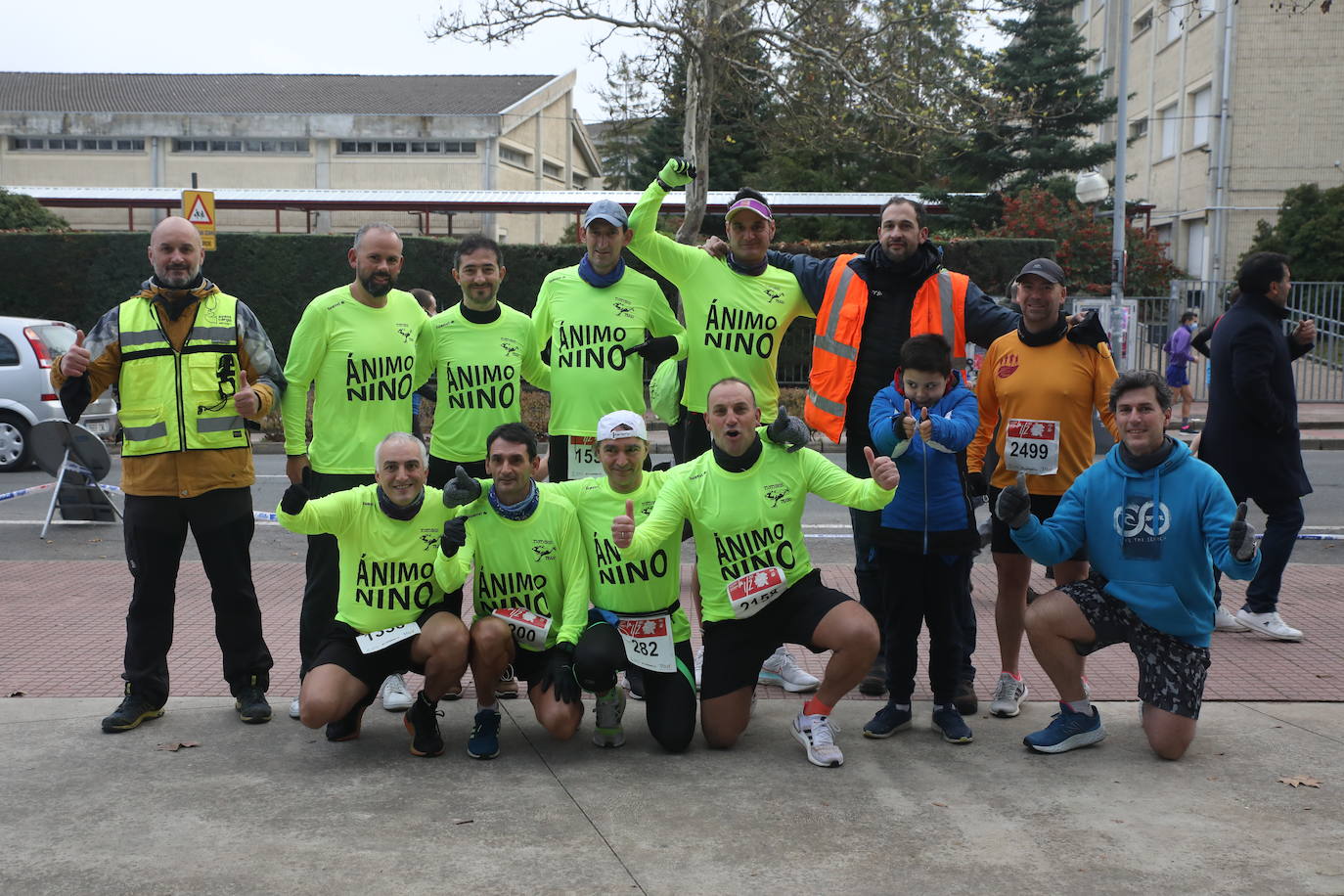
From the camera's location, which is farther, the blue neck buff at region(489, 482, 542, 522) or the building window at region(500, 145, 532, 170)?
the building window at region(500, 145, 532, 170)

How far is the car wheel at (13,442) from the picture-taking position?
13977 millimetres

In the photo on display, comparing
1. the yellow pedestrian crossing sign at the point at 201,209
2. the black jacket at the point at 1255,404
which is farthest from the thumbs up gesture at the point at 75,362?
the yellow pedestrian crossing sign at the point at 201,209

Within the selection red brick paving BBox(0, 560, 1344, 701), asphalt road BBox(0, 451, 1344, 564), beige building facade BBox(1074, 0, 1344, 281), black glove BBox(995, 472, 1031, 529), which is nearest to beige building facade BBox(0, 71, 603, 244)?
beige building facade BBox(1074, 0, 1344, 281)

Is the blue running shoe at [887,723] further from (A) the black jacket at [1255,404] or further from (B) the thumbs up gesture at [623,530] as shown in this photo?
(A) the black jacket at [1255,404]

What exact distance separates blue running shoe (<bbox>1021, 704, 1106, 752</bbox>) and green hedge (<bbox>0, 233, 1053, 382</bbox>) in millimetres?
17370

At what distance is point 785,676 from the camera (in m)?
5.70

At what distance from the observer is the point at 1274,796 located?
165 inches

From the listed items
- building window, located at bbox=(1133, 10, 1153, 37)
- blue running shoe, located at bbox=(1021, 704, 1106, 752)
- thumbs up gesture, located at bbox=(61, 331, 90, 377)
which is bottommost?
blue running shoe, located at bbox=(1021, 704, 1106, 752)

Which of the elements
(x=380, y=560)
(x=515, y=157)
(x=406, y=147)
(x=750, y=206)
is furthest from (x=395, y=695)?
(x=515, y=157)

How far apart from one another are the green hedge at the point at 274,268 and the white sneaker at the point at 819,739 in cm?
1745

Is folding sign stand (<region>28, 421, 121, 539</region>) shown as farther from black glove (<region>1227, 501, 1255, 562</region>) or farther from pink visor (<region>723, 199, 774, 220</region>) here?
black glove (<region>1227, 501, 1255, 562</region>)

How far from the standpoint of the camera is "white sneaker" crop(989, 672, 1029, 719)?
514 cm

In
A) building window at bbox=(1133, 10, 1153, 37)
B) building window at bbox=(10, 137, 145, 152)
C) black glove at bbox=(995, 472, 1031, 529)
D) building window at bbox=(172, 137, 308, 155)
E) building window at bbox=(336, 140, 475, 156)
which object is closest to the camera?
black glove at bbox=(995, 472, 1031, 529)

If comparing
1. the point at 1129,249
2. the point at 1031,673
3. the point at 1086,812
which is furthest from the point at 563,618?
the point at 1129,249
